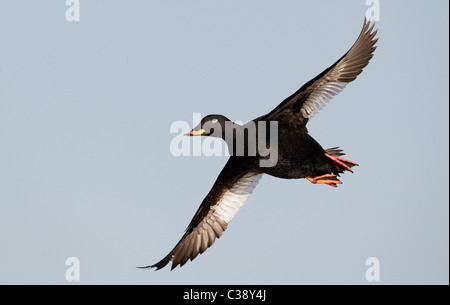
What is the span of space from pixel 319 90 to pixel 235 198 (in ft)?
7.57

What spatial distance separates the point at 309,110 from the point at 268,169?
42.4 inches

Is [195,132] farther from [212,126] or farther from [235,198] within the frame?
[235,198]

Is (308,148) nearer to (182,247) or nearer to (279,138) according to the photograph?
(279,138)

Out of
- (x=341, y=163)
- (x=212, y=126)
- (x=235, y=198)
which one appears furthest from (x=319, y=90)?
(x=235, y=198)

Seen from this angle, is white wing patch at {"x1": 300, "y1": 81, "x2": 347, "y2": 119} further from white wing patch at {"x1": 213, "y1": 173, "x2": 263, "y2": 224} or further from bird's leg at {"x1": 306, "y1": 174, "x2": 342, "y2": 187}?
white wing patch at {"x1": 213, "y1": 173, "x2": 263, "y2": 224}

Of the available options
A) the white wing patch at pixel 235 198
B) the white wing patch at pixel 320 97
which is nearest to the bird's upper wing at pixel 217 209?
the white wing patch at pixel 235 198

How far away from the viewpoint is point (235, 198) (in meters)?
10.8

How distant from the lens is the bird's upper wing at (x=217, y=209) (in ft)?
34.3

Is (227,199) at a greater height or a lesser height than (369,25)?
lesser

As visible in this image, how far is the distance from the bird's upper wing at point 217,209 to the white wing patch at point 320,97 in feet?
4.60

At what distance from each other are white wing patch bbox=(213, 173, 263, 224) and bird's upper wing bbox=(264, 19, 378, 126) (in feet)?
4.58

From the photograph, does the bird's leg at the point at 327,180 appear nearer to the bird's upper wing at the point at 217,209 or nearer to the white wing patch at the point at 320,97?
the white wing patch at the point at 320,97
